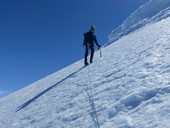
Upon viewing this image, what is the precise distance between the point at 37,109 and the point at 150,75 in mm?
3945

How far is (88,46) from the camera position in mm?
14969

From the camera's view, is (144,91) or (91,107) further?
(91,107)

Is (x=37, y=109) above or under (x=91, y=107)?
above

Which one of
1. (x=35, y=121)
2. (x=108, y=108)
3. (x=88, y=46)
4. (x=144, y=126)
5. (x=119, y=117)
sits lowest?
(x=144, y=126)

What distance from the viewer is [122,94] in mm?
7203

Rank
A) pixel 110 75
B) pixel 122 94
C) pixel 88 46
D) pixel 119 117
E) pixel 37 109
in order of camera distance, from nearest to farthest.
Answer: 1. pixel 119 117
2. pixel 122 94
3. pixel 37 109
4. pixel 110 75
5. pixel 88 46

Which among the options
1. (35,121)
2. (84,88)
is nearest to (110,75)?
(84,88)

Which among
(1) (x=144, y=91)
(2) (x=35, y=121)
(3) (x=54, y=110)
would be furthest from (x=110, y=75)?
(1) (x=144, y=91)

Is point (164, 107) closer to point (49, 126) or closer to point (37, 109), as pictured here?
point (49, 126)

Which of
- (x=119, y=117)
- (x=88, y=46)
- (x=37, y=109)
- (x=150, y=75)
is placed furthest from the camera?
(x=88, y=46)

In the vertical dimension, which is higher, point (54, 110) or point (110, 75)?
point (110, 75)

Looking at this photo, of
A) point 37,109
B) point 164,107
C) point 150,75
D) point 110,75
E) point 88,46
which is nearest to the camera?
point 164,107

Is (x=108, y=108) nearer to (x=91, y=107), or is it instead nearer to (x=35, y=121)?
(x=91, y=107)

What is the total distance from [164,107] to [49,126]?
3.04m
